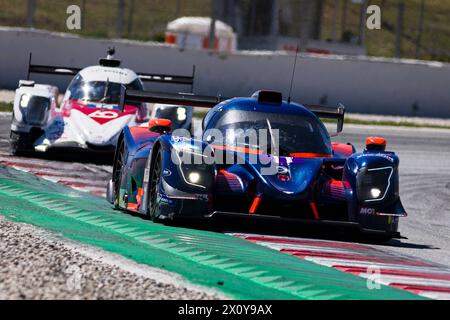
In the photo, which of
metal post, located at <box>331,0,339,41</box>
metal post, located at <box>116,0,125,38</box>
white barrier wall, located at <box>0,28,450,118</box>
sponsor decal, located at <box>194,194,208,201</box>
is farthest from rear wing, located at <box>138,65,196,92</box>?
metal post, located at <box>331,0,339,41</box>

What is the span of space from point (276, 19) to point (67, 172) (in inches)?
1020

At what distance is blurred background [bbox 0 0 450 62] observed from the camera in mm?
38219

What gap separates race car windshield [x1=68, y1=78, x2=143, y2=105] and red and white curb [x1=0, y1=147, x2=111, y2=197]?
55.3 inches

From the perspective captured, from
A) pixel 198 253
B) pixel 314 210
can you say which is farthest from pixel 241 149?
pixel 198 253

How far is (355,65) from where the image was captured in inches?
1137

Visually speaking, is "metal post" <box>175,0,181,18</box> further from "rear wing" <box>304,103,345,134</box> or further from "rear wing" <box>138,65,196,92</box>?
"rear wing" <box>304,103,345,134</box>

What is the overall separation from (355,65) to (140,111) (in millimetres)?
13041

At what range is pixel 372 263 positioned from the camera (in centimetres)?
823

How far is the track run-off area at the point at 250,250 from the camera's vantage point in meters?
6.88

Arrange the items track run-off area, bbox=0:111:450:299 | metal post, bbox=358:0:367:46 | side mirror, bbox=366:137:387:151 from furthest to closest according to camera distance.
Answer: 1. metal post, bbox=358:0:367:46
2. side mirror, bbox=366:137:387:151
3. track run-off area, bbox=0:111:450:299

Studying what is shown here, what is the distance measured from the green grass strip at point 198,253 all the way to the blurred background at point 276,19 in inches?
1040

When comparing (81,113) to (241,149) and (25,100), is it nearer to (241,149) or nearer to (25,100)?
(25,100)
